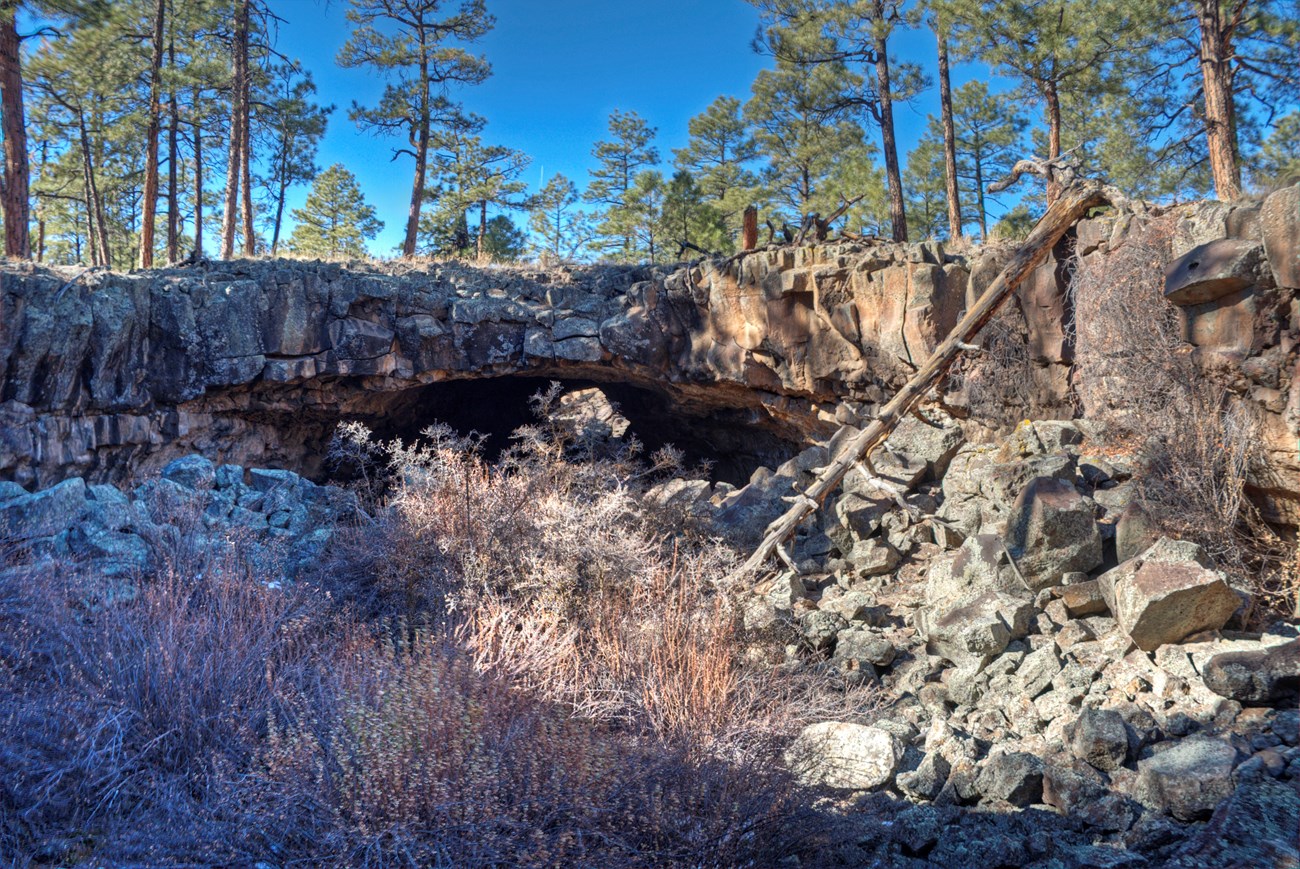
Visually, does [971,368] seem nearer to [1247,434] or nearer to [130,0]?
[1247,434]

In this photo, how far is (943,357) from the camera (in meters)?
8.62

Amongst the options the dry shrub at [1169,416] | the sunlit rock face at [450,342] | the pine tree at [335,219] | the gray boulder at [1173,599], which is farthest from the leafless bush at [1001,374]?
the pine tree at [335,219]

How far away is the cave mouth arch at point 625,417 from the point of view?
16297 mm

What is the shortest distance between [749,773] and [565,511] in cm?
364

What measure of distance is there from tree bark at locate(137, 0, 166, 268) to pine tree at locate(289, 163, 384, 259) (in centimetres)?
1166

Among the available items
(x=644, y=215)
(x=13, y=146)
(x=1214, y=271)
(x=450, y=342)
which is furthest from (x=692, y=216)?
(x=1214, y=271)

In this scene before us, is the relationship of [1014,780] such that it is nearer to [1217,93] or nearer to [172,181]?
[1217,93]

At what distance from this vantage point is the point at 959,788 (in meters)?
4.16

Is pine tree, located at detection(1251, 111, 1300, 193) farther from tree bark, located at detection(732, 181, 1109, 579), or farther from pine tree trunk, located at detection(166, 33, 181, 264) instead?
pine tree trunk, located at detection(166, 33, 181, 264)

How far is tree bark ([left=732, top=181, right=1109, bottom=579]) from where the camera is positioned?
8352 millimetres

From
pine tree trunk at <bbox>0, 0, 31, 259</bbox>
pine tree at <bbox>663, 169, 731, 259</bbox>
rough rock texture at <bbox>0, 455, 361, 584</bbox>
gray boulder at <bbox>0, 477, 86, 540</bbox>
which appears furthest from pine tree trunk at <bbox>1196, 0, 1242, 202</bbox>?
pine tree trunk at <bbox>0, 0, 31, 259</bbox>

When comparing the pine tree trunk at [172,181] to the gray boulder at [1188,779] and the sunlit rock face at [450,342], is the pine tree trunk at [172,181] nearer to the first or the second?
the sunlit rock face at [450,342]

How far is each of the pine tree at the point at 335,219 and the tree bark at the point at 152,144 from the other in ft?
38.3

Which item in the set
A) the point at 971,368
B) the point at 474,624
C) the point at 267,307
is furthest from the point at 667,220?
the point at 474,624
